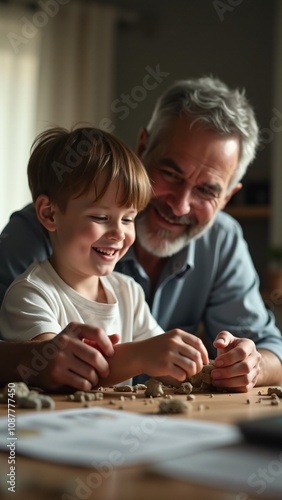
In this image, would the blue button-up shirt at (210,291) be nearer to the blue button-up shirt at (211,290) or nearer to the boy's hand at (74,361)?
the blue button-up shirt at (211,290)

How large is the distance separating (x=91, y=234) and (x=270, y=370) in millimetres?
499

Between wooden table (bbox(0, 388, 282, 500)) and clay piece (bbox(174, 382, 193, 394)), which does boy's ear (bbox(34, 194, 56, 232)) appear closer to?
clay piece (bbox(174, 382, 193, 394))

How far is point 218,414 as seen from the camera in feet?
3.28

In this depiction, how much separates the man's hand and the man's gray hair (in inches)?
30.5

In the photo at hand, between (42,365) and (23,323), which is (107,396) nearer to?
(42,365)

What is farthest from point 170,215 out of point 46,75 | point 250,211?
point 46,75

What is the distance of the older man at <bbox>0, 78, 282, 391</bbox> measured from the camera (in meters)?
1.93

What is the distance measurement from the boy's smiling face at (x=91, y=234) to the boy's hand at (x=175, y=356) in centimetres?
33

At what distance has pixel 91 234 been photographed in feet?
4.84

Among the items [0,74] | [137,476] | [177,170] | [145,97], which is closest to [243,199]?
[145,97]

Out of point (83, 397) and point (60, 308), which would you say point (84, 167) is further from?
point (83, 397)

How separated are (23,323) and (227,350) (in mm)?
372

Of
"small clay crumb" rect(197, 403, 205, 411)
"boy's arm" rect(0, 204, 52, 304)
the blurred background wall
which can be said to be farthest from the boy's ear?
the blurred background wall

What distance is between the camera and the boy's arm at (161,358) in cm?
119
